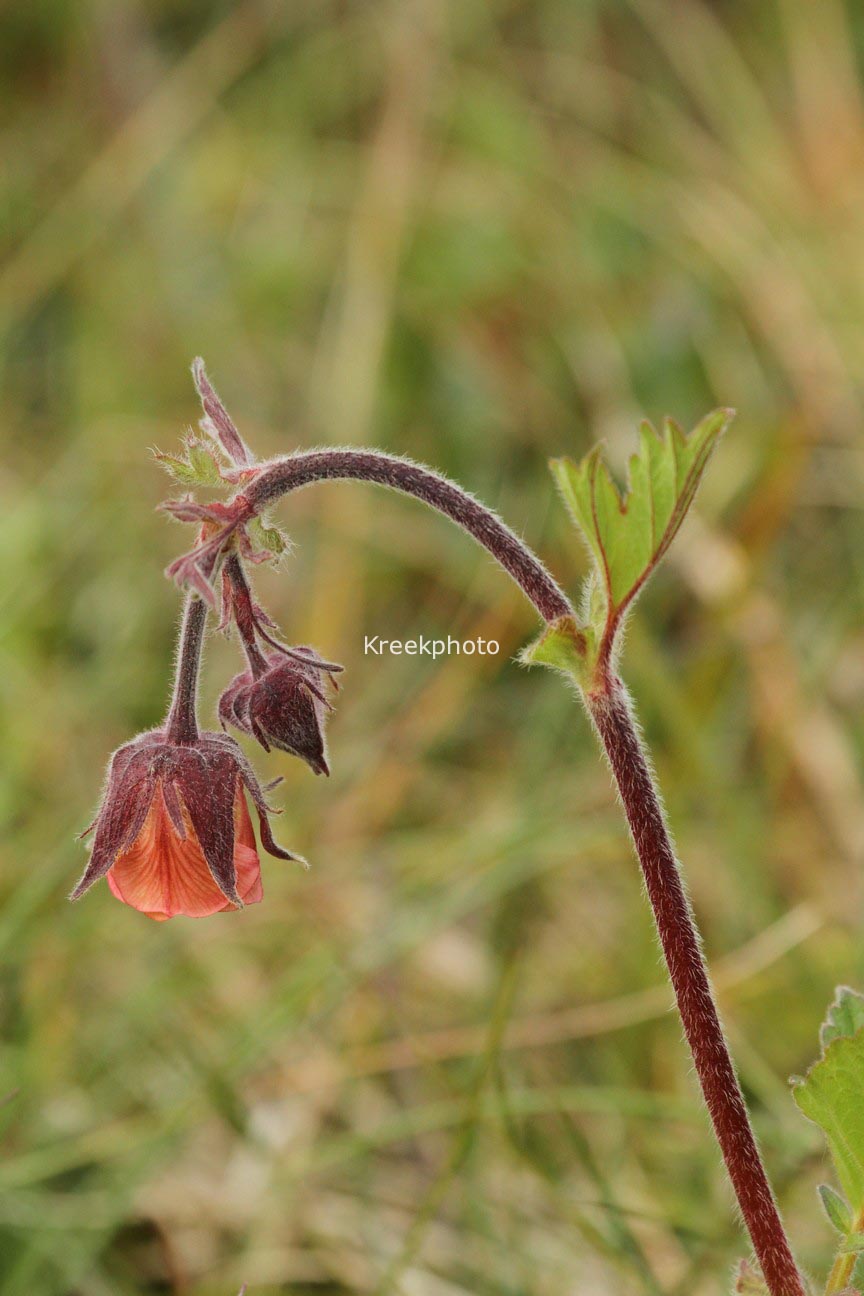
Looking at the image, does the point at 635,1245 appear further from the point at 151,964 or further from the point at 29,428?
the point at 29,428

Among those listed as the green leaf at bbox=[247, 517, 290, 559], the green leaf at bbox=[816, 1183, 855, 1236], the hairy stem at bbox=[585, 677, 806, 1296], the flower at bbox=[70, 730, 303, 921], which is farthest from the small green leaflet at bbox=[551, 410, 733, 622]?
the green leaf at bbox=[816, 1183, 855, 1236]

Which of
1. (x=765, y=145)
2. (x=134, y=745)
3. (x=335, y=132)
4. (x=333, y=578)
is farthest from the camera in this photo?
(x=335, y=132)

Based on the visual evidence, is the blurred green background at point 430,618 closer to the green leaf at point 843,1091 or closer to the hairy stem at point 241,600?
the green leaf at point 843,1091

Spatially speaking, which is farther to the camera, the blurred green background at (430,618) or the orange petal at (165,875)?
the blurred green background at (430,618)

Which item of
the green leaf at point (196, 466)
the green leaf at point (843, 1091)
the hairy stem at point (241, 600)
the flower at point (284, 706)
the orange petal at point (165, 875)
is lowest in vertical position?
the green leaf at point (843, 1091)

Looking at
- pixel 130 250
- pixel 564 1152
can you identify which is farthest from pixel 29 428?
pixel 564 1152

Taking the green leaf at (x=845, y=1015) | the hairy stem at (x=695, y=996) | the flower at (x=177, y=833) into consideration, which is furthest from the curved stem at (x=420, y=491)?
the green leaf at (x=845, y=1015)

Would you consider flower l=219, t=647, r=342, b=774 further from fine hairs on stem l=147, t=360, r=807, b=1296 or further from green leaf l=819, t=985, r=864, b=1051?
green leaf l=819, t=985, r=864, b=1051
